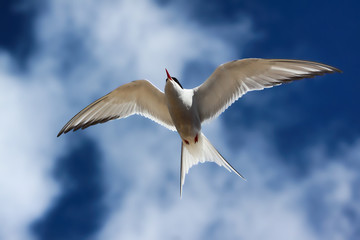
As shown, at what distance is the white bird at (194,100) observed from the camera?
4.80 metres

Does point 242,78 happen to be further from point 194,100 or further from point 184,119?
point 184,119

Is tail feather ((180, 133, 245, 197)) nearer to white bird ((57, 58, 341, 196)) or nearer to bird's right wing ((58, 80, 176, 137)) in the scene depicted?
white bird ((57, 58, 341, 196))

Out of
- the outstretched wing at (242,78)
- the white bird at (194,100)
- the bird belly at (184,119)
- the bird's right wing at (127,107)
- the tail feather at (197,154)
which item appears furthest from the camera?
the bird's right wing at (127,107)

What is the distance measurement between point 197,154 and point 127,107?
4.10 feet

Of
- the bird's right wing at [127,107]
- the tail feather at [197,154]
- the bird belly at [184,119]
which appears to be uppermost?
the bird's right wing at [127,107]

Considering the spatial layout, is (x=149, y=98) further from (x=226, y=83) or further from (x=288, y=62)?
(x=288, y=62)

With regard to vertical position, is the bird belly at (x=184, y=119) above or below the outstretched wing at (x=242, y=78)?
below

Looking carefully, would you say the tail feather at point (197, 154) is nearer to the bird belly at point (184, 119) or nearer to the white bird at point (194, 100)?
the white bird at point (194, 100)

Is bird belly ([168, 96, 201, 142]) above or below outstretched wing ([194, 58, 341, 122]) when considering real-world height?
below

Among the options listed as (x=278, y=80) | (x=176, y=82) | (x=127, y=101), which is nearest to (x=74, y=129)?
(x=127, y=101)

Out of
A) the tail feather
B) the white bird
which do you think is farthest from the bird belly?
the tail feather

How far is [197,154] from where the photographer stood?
532cm

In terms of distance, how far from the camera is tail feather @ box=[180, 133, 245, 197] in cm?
523

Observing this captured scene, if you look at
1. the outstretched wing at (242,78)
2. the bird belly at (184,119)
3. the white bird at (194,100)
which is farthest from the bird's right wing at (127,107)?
the outstretched wing at (242,78)
